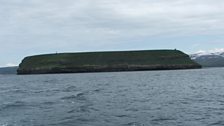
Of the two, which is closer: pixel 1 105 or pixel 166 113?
pixel 166 113

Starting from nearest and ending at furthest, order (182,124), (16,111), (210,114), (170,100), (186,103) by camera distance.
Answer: (182,124)
(210,114)
(16,111)
(186,103)
(170,100)

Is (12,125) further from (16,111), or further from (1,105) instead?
(1,105)

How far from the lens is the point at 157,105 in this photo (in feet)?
147

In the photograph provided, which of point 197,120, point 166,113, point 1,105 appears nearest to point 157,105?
point 166,113

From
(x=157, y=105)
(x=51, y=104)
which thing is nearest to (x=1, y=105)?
(x=51, y=104)

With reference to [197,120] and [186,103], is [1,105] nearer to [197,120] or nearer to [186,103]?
[186,103]

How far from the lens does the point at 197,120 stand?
114 ft

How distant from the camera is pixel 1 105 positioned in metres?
47.7

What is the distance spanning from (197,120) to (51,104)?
1777 cm

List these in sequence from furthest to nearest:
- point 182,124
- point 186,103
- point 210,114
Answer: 1. point 186,103
2. point 210,114
3. point 182,124

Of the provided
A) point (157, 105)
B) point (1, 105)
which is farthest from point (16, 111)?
point (157, 105)

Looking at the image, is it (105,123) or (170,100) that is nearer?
(105,123)

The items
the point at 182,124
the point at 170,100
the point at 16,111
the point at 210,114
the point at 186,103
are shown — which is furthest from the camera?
the point at 170,100

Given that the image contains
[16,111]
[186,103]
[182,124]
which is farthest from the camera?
[186,103]
